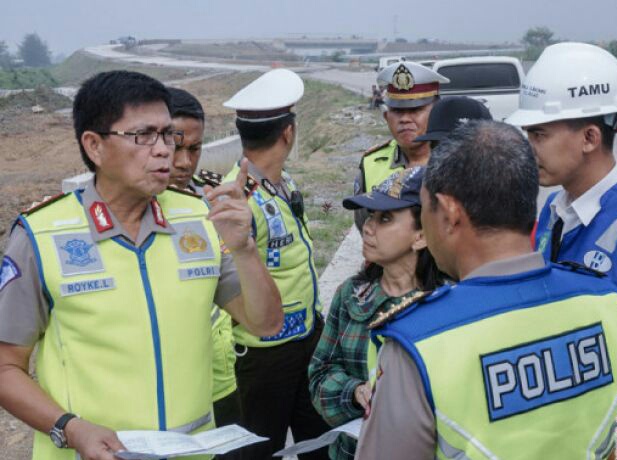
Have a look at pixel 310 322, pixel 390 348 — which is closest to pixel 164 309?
pixel 390 348

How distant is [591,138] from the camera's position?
8.91ft

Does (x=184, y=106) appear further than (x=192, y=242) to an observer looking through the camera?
Yes

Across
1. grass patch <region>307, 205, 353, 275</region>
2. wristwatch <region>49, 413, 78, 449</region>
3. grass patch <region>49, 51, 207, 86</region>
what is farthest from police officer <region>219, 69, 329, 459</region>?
grass patch <region>49, 51, 207, 86</region>

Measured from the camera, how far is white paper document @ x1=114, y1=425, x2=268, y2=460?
201cm

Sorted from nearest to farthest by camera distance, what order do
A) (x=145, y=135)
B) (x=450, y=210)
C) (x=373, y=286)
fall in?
(x=450, y=210) < (x=145, y=135) < (x=373, y=286)

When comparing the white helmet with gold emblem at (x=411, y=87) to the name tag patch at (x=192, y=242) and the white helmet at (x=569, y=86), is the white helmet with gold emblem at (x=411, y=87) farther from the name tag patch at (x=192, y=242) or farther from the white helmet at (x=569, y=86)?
the name tag patch at (x=192, y=242)

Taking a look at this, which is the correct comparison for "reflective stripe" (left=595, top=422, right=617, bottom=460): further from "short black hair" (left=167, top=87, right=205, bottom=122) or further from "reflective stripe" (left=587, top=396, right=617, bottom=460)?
"short black hair" (left=167, top=87, right=205, bottom=122)

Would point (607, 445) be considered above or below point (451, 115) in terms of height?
below

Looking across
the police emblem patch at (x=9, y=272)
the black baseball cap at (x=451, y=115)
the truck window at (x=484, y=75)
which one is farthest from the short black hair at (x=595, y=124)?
the truck window at (x=484, y=75)

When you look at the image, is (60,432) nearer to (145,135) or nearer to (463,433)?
(145,135)

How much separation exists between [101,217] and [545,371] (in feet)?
4.51

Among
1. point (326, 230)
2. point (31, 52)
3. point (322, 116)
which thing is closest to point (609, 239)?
point (326, 230)

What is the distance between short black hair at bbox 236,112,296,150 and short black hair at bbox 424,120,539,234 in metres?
1.84

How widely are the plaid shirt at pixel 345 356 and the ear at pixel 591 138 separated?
3.02 ft
